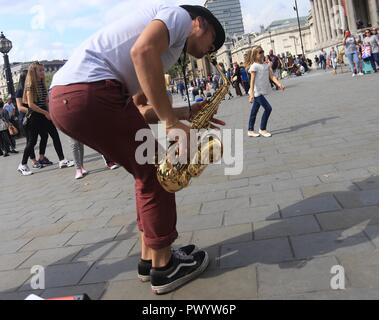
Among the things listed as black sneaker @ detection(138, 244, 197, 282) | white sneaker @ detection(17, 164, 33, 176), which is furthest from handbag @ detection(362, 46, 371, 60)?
black sneaker @ detection(138, 244, 197, 282)

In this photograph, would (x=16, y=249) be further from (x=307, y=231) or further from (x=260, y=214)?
(x=307, y=231)

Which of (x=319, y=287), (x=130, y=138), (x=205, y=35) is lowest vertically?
(x=319, y=287)

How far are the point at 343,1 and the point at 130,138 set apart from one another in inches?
2282

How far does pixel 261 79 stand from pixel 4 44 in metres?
16.8

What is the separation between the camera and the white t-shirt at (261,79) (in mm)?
9500

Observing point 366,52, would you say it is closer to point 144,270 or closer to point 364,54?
point 364,54

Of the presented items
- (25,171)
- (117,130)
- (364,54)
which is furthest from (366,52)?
(117,130)

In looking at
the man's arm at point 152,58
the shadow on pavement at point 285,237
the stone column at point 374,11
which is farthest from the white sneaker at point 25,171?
the stone column at point 374,11

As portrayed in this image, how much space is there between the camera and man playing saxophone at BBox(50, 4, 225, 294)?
2682 mm

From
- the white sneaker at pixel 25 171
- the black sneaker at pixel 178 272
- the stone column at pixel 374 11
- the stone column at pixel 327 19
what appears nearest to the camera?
the black sneaker at pixel 178 272

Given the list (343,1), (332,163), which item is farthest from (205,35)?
(343,1)

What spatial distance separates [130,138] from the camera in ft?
9.62

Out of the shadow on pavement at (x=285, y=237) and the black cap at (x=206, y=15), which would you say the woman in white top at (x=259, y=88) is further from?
the black cap at (x=206, y=15)

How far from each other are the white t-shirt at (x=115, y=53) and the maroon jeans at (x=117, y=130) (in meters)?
0.06
